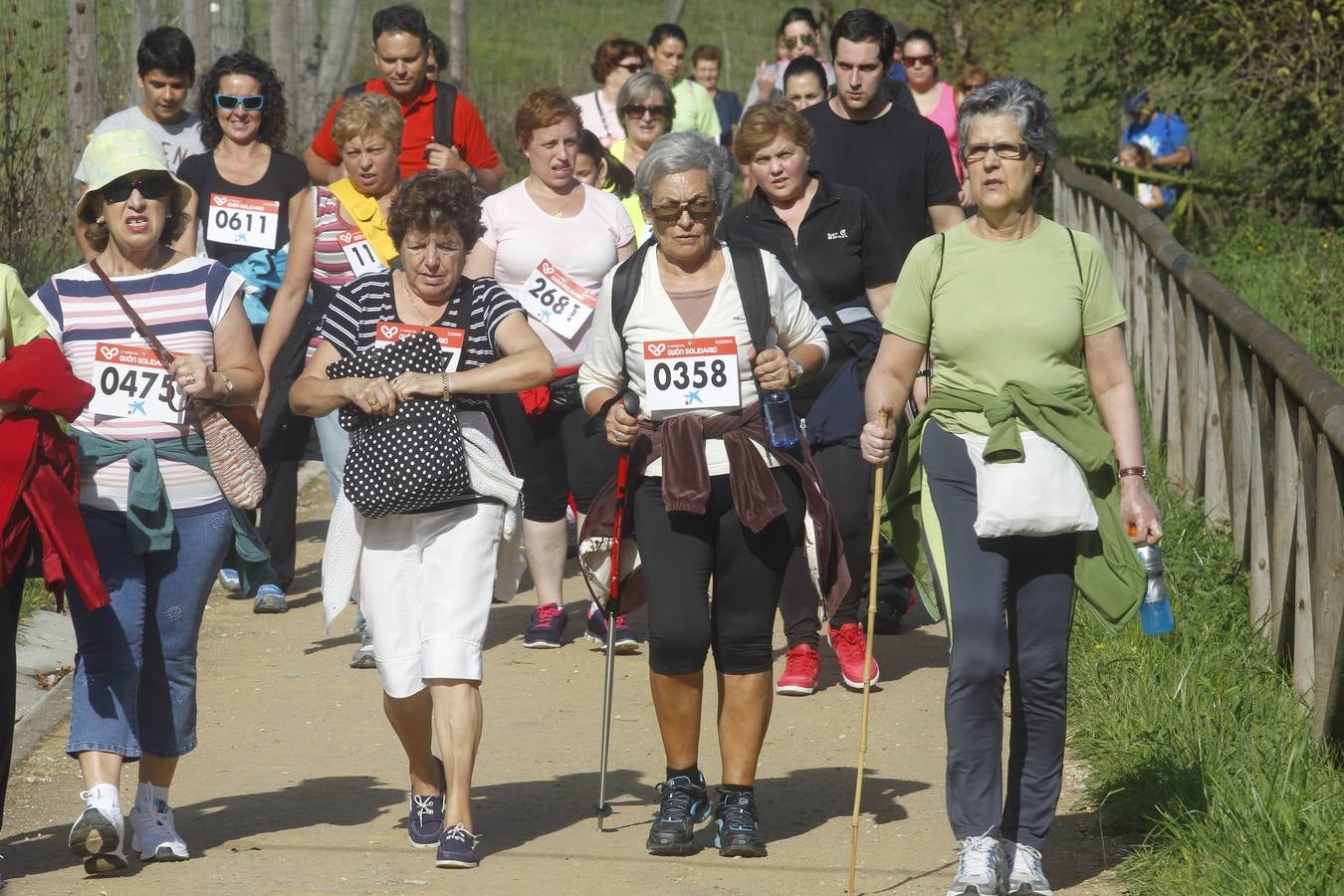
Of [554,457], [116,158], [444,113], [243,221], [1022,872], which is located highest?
[444,113]

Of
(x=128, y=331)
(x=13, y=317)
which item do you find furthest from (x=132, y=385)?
(x=13, y=317)

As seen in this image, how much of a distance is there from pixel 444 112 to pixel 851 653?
3.62 meters

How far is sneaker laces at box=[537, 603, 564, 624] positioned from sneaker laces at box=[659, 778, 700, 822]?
2747 mm

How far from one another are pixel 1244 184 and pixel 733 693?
1220cm

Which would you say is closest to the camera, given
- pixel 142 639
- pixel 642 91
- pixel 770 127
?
pixel 142 639

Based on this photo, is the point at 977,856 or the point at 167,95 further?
the point at 167,95

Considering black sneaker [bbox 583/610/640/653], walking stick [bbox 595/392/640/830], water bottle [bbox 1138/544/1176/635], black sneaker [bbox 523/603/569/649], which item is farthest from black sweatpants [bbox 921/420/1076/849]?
black sneaker [bbox 523/603/569/649]

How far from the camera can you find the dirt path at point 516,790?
18.4 feet

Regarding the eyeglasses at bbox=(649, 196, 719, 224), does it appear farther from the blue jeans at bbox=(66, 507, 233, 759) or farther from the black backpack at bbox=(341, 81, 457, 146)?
the black backpack at bbox=(341, 81, 457, 146)

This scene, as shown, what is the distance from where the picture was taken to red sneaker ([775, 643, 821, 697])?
Result: 7836 mm

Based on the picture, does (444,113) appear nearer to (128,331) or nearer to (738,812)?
(128,331)

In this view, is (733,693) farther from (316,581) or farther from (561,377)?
(316,581)

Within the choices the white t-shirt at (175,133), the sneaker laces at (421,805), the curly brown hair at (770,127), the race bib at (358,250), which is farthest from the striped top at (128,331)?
the white t-shirt at (175,133)

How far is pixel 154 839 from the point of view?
19.0 ft
